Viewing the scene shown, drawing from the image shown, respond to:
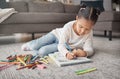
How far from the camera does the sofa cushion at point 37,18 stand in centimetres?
183

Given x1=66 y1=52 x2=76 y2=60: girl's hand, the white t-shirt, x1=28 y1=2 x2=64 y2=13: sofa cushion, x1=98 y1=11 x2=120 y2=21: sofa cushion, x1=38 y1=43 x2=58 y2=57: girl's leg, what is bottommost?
x1=38 y1=43 x2=58 y2=57: girl's leg

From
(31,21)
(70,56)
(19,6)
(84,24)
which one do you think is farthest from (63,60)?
(19,6)

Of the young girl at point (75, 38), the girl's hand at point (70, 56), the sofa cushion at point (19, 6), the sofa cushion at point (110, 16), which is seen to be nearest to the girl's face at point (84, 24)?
the young girl at point (75, 38)

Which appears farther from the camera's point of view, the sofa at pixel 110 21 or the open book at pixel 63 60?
the sofa at pixel 110 21

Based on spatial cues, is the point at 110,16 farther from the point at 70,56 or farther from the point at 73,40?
the point at 70,56

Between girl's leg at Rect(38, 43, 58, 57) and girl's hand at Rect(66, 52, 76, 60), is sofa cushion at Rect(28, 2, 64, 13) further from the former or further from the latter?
girl's hand at Rect(66, 52, 76, 60)

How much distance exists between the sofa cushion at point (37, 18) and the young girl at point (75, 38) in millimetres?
630

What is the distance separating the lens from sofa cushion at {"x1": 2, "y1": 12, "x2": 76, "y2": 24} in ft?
5.99

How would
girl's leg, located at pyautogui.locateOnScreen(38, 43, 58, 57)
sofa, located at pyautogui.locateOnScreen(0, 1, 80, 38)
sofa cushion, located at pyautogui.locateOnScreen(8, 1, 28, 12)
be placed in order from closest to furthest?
girl's leg, located at pyautogui.locateOnScreen(38, 43, 58, 57) < sofa, located at pyautogui.locateOnScreen(0, 1, 80, 38) < sofa cushion, located at pyautogui.locateOnScreen(8, 1, 28, 12)

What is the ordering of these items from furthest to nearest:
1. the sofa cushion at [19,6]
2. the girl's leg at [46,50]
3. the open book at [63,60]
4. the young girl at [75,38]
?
the sofa cushion at [19,6] < the girl's leg at [46,50] < the young girl at [75,38] < the open book at [63,60]

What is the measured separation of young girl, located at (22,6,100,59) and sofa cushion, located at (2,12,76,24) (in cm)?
63

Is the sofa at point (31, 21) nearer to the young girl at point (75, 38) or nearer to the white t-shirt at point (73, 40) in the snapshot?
the young girl at point (75, 38)

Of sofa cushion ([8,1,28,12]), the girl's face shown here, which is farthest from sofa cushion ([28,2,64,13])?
the girl's face

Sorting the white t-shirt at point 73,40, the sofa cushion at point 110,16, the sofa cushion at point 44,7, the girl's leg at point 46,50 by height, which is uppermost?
the sofa cushion at point 44,7
